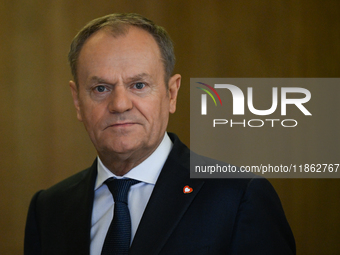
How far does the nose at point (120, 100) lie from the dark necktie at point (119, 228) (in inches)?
13.2

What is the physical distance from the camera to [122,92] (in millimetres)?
1620

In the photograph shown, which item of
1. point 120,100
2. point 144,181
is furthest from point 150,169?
point 120,100

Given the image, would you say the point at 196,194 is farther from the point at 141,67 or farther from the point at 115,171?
the point at 141,67

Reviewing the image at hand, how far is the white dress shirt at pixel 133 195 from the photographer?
1.66m

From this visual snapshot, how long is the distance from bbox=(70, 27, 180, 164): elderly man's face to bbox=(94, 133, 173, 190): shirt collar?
0.12ft

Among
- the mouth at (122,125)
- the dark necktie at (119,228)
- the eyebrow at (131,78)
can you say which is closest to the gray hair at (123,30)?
the eyebrow at (131,78)

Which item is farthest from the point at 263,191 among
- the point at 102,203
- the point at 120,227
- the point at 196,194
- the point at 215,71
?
the point at 215,71

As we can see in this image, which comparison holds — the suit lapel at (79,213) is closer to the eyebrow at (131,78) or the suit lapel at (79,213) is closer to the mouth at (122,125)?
the mouth at (122,125)

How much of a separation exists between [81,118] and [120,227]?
0.52 m

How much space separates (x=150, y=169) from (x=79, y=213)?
0.39 metres

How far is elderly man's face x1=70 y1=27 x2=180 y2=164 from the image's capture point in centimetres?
163

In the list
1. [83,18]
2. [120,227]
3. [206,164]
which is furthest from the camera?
[83,18]

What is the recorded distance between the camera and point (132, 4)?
9.61ft

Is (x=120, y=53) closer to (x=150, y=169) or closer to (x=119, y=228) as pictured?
(x=150, y=169)
